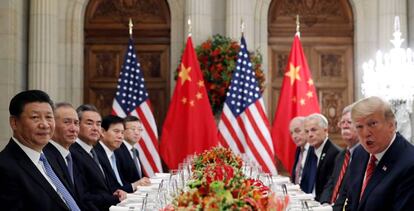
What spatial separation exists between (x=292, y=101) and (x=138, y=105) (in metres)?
2.41

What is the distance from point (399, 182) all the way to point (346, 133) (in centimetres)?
242

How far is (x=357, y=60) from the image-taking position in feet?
33.8

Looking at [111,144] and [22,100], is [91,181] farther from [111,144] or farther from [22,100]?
[22,100]

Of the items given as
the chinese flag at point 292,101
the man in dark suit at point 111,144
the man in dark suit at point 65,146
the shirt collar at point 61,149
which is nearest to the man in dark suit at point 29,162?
the man in dark suit at point 65,146

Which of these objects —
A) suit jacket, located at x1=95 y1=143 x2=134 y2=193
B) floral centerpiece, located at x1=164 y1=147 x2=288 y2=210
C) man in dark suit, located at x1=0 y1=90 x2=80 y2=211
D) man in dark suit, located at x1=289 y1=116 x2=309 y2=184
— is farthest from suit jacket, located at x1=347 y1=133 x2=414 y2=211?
man in dark suit, located at x1=289 y1=116 x2=309 y2=184

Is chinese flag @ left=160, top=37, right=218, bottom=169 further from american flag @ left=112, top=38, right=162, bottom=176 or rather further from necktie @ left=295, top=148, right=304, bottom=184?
necktie @ left=295, top=148, right=304, bottom=184

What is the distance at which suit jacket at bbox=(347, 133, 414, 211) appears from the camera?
328 centimetres

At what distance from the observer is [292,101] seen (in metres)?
9.71

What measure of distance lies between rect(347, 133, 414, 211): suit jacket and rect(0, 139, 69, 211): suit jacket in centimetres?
175

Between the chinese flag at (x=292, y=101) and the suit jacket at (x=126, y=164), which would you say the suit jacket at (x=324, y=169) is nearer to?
the suit jacket at (x=126, y=164)

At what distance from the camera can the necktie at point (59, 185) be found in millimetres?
3799

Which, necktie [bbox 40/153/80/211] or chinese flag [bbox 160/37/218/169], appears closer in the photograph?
necktie [bbox 40/153/80/211]

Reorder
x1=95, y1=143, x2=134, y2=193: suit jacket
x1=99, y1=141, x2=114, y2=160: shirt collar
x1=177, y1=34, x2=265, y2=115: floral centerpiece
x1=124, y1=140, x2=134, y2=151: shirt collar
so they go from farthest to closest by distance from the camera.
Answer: x1=177, y1=34, x2=265, y2=115: floral centerpiece
x1=124, y1=140, x2=134, y2=151: shirt collar
x1=99, y1=141, x2=114, y2=160: shirt collar
x1=95, y1=143, x2=134, y2=193: suit jacket

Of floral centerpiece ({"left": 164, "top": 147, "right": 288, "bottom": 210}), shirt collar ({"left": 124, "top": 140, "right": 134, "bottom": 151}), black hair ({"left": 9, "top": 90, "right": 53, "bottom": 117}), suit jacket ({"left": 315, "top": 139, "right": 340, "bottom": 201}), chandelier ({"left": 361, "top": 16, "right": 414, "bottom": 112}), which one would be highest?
chandelier ({"left": 361, "top": 16, "right": 414, "bottom": 112})
